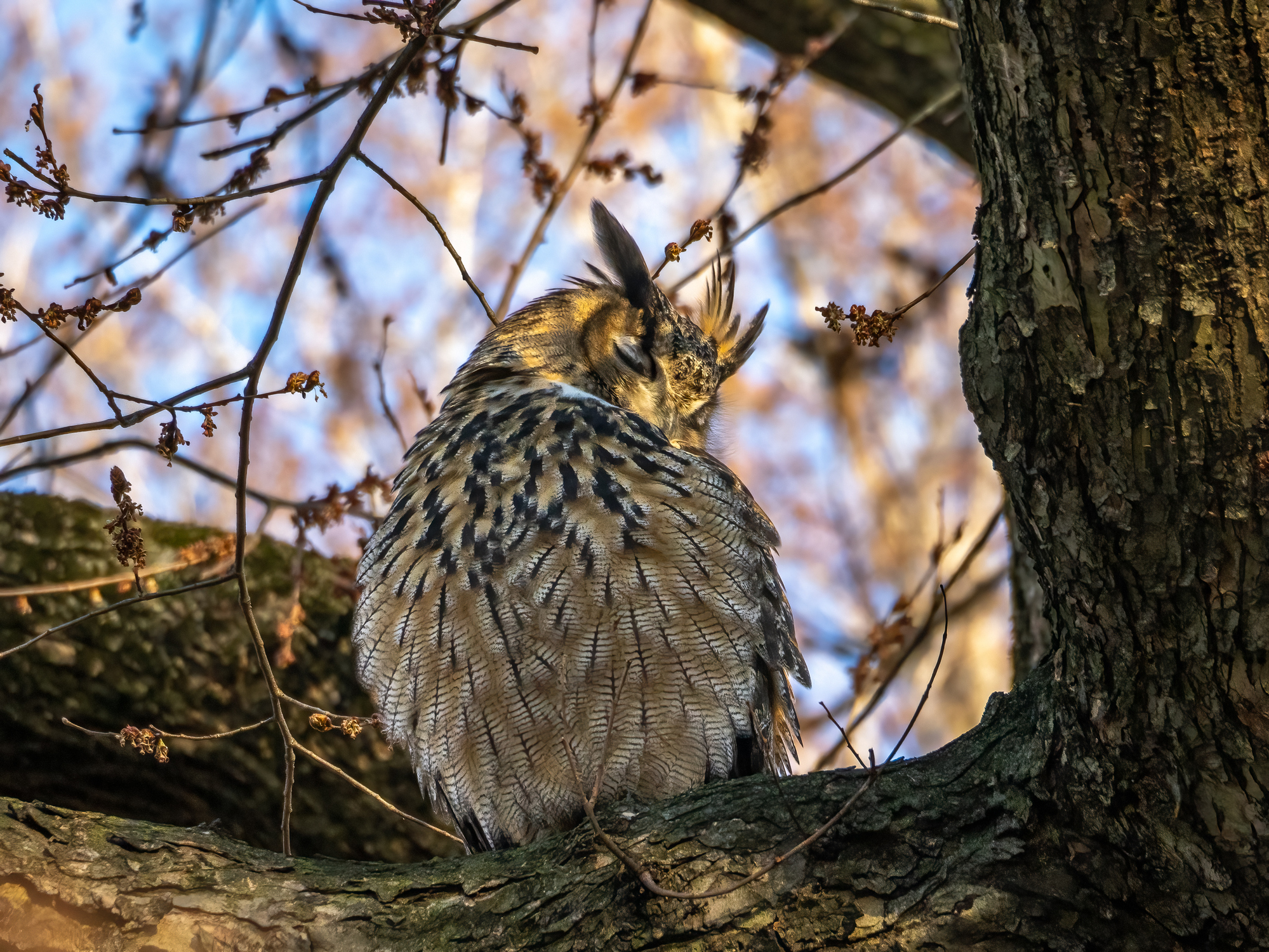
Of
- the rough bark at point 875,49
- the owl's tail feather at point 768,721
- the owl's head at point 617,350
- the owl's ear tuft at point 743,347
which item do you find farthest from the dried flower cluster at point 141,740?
the rough bark at point 875,49

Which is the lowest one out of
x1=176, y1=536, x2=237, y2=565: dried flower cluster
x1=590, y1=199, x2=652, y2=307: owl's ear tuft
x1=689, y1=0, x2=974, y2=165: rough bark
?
x1=176, y1=536, x2=237, y2=565: dried flower cluster

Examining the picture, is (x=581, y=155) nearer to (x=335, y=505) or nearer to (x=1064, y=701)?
(x=335, y=505)

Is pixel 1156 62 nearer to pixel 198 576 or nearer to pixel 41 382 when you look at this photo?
pixel 41 382

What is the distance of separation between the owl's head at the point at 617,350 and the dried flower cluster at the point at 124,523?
1.30 m

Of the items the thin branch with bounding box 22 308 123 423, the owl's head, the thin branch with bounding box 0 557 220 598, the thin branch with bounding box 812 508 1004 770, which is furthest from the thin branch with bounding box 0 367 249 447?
the thin branch with bounding box 812 508 1004 770

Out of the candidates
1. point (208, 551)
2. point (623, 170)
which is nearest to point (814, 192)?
point (623, 170)

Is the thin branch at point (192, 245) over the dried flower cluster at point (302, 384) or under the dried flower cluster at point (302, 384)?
over

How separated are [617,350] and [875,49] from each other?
5.20 ft

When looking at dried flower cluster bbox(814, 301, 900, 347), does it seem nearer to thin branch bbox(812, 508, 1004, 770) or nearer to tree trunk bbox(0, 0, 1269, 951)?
tree trunk bbox(0, 0, 1269, 951)

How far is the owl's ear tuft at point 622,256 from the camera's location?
12.0 ft

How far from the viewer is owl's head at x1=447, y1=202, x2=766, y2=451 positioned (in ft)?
11.0

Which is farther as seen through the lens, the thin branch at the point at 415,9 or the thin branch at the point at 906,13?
the thin branch at the point at 906,13

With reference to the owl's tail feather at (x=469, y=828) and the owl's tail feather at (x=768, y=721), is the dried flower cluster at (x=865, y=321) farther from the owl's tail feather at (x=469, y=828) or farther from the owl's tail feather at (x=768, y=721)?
the owl's tail feather at (x=469, y=828)

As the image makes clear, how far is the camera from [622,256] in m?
3.67
